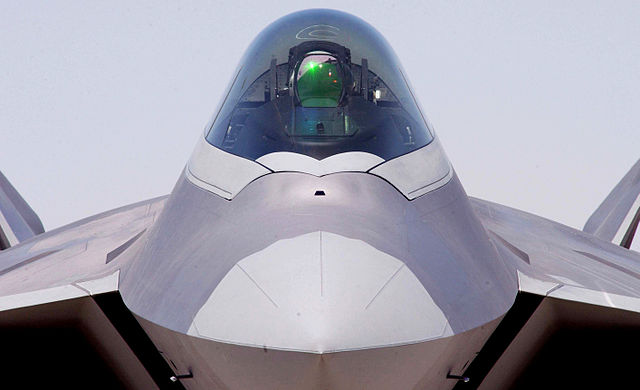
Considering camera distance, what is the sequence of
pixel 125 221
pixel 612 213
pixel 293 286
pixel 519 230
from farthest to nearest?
1. pixel 612 213
2. pixel 125 221
3. pixel 519 230
4. pixel 293 286

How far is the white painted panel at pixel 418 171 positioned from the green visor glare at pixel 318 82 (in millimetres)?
512

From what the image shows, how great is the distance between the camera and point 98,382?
453cm

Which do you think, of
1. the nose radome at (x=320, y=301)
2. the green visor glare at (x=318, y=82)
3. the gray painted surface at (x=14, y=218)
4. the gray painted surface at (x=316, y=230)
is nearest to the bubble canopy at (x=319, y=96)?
the green visor glare at (x=318, y=82)

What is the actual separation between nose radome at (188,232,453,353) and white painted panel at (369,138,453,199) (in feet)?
2.21

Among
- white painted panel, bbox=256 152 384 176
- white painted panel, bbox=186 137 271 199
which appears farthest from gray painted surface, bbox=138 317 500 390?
white painted panel, bbox=256 152 384 176

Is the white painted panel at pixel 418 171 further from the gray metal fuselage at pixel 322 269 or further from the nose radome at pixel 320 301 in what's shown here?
the nose radome at pixel 320 301

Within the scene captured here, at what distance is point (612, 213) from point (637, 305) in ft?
12.6

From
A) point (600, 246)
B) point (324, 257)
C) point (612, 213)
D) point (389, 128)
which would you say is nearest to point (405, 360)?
point (324, 257)

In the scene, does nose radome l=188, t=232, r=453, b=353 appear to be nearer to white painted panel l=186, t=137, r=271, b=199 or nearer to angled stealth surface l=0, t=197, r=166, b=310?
white painted panel l=186, t=137, r=271, b=199

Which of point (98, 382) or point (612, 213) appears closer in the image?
point (98, 382)

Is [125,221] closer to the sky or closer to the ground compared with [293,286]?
closer to the ground

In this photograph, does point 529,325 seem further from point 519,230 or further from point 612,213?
point 612,213

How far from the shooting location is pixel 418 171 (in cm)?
412

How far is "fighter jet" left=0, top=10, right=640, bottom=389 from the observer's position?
3.08 m
